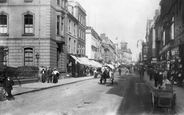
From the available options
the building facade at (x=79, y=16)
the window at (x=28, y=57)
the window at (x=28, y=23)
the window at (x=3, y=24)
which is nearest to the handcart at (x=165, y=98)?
the window at (x=28, y=57)

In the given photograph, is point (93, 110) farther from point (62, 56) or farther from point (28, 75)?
point (62, 56)

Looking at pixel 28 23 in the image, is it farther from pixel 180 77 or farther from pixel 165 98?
pixel 165 98

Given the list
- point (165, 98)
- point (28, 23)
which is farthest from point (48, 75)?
point (165, 98)

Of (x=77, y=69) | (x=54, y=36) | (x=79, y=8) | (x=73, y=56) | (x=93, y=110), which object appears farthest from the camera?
(x=79, y=8)

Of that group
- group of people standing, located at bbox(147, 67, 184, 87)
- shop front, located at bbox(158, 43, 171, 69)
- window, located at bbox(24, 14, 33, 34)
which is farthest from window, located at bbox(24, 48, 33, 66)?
shop front, located at bbox(158, 43, 171, 69)

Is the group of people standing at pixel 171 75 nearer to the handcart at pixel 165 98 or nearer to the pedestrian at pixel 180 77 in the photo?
the pedestrian at pixel 180 77

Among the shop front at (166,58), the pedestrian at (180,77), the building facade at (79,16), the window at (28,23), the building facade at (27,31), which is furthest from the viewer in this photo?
the building facade at (79,16)

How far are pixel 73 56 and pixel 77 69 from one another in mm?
5183

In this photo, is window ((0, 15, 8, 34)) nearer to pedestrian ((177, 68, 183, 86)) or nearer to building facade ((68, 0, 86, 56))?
building facade ((68, 0, 86, 56))

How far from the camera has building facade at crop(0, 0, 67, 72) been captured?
1162 inches

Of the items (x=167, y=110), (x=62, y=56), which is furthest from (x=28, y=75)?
(x=167, y=110)

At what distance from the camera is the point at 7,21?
2981 centimetres

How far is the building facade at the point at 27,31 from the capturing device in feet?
96.8

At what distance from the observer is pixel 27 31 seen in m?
30.2
